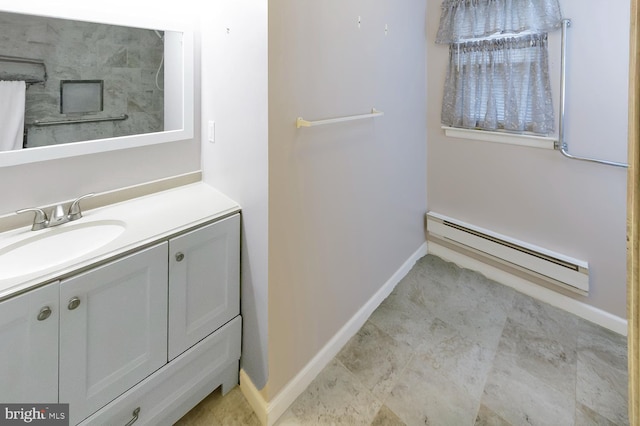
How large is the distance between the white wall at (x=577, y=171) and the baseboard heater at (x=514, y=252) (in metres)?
0.06

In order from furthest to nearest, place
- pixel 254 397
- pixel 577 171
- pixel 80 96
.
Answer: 1. pixel 577 171
2. pixel 254 397
3. pixel 80 96

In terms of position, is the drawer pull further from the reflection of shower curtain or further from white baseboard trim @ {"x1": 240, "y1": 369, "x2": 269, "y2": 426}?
the reflection of shower curtain

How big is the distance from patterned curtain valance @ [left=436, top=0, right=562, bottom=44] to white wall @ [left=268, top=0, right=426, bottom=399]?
0.20 metres

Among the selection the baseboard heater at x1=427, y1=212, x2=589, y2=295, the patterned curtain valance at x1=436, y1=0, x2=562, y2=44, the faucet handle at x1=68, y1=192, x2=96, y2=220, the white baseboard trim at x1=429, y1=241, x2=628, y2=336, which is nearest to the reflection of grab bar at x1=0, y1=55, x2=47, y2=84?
the faucet handle at x1=68, y1=192, x2=96, y2=220

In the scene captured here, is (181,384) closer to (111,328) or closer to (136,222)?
(111,328)

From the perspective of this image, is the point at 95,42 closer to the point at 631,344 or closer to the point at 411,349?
the point at 631,344

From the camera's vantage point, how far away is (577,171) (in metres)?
2.04

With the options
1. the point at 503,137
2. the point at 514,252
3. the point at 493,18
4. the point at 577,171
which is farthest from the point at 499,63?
the point at 514,252

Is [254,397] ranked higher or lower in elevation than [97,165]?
lower

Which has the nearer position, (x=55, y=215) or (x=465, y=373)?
(x=55, y=215)

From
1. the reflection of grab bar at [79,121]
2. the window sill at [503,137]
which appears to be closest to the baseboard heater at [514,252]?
the window sill at [503,137]

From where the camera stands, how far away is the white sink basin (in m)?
1.15

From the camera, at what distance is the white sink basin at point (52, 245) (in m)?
1.15

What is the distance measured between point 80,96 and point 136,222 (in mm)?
546
